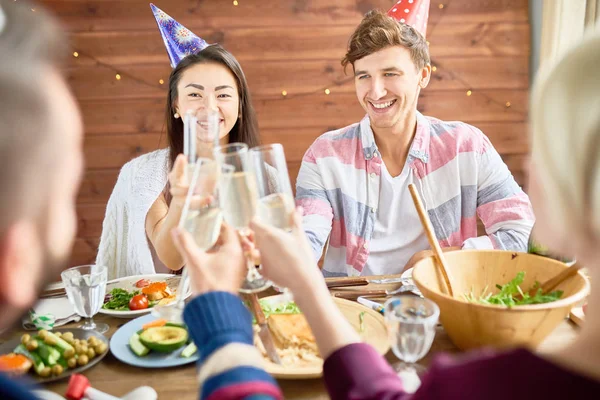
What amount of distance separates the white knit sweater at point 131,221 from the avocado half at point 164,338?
1.07m

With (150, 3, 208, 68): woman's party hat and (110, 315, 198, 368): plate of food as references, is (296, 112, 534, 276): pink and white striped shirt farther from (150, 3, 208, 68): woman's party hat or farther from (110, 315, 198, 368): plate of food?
(110, 315, 198, 368): plate of food

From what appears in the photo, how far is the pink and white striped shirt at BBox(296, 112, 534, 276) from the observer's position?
2.07m

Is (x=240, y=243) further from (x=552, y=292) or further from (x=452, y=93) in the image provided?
(x=452, y=93)

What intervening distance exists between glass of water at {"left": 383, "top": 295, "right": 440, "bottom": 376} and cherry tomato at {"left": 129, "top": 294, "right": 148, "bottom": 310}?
0.66m

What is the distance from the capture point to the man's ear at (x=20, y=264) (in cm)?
57

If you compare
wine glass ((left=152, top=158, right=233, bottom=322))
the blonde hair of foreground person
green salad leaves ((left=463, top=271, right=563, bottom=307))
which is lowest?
green salad leaves ((left=463, top=271, right=563, bottom=307))

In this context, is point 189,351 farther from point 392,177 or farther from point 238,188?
point 392,177

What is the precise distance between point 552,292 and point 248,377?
2.54ft

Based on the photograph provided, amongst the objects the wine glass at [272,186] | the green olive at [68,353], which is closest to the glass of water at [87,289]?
the green olive at [68,353]

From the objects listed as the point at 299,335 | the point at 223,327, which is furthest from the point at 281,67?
the point at 223,327

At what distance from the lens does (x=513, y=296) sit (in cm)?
125

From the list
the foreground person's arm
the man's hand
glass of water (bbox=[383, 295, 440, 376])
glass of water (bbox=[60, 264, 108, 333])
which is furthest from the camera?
glass of water (bbox=[60, 264, 108, 333])

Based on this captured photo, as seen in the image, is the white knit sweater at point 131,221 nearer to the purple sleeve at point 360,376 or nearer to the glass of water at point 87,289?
the glass of water at point 87,289

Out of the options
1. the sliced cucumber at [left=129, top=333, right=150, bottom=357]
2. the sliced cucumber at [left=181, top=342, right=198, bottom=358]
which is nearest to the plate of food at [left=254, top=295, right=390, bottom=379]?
the sliced cucumber at [left=181, top=342, right=198, bottom=358]
